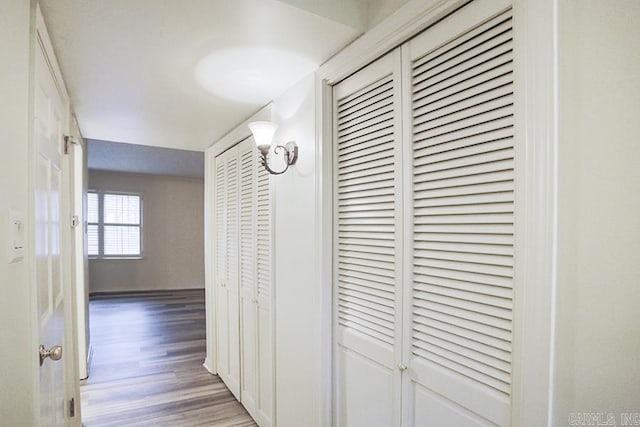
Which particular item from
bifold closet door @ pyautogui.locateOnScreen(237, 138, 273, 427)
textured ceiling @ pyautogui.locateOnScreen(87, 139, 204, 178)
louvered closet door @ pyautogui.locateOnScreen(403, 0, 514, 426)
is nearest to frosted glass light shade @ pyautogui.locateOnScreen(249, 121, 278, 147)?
bifold closet door @ pyautogui.locateOnScreen(237, 138, 273, 427)

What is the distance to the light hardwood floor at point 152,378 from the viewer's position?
2604mm

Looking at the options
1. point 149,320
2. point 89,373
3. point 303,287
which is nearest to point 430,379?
point 303,287

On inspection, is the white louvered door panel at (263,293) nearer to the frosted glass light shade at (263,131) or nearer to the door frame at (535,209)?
the frosted glass light shade at (263,131)

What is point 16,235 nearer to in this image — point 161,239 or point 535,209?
point 535,209

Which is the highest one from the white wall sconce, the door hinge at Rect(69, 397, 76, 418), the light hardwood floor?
the white wall sconce

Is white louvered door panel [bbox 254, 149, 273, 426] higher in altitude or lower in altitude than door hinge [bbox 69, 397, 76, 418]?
higher

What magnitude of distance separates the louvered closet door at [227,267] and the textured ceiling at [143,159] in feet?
6.98

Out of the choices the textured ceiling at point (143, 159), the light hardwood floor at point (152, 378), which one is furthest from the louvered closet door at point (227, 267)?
the textured ceiling at point (143, 159)

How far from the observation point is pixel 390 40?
1296 millimetres

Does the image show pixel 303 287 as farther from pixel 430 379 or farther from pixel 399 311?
pixel 430 379

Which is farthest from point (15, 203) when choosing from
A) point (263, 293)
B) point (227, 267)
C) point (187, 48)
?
point (227, 267)

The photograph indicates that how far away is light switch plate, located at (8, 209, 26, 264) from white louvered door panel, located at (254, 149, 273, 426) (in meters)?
1.37

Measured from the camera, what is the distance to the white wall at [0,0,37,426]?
887 mm

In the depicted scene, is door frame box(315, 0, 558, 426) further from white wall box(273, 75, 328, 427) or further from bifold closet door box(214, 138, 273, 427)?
bifold closet door box(214, 138, 273, 427)
